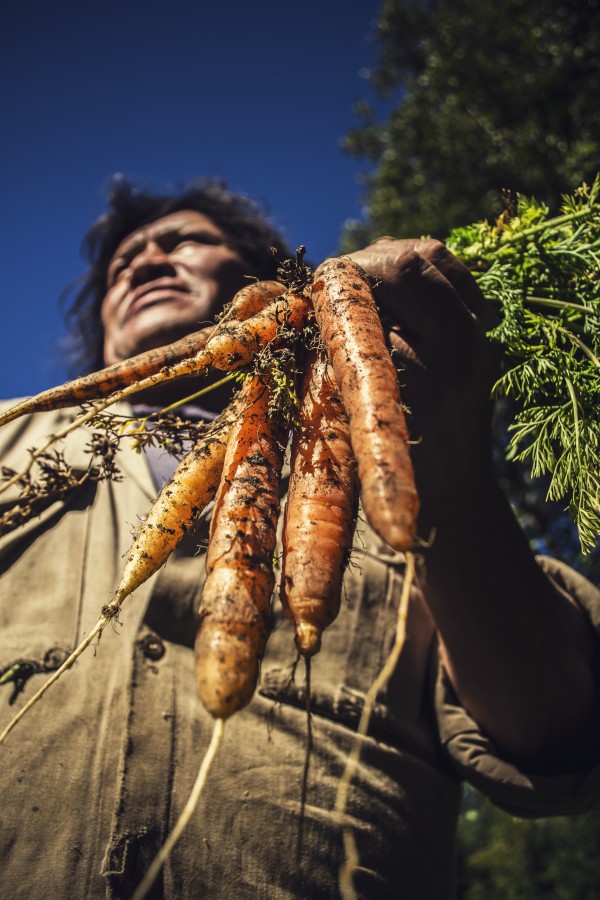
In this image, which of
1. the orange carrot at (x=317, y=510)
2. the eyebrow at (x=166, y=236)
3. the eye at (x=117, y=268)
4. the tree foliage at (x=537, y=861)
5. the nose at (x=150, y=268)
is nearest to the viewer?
the orange carrot at (x=317, y=510)

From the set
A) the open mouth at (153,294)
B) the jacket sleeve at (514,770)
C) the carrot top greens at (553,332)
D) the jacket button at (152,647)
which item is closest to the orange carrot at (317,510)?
the carrot top greens at (553,332)

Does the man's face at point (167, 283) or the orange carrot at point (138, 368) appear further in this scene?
the man's face at point (167, 283)

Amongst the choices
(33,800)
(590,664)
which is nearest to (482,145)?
(590,664)

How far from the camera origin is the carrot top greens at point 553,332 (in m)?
1.82

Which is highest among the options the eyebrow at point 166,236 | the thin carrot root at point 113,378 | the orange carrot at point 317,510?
the eyebrow at point 166,236

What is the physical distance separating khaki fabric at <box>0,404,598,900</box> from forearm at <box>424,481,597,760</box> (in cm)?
17

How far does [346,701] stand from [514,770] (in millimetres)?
721

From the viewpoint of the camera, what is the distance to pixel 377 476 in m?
1.29

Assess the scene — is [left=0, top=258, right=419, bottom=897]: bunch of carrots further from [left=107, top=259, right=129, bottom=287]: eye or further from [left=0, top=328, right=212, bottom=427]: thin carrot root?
[left=107, top=259, right=129, bottom=287]: eye

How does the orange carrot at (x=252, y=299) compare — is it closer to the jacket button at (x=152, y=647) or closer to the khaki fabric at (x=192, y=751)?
the khaki fabric at (x=192, y=751)

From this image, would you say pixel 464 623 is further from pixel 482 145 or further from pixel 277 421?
pixel 482 145

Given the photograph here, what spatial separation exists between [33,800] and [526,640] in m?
1.87

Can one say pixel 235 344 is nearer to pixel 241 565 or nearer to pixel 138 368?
pixel 138 368

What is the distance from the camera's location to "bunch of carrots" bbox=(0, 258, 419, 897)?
4.25 ft
